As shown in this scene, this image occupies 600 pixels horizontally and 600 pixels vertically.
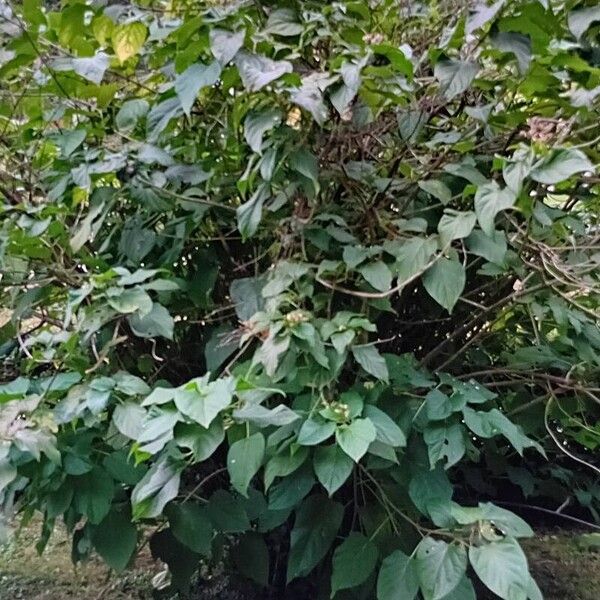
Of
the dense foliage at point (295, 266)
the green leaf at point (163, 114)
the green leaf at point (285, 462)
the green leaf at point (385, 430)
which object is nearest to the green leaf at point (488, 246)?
the dense foliage at point (295, 266)

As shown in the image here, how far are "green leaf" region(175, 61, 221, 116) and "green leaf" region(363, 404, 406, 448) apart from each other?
0.60 meters

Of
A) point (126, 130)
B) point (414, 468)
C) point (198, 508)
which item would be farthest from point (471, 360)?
point (126, 130)

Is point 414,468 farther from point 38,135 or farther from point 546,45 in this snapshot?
point 38,135

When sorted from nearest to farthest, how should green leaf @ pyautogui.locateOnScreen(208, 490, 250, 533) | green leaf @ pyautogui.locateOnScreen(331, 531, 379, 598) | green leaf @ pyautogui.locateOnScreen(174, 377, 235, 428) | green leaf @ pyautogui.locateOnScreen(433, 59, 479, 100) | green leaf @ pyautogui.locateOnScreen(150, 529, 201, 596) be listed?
green leaf @ pyautogui.locateOnScreen(174, 377, 235, 428) < green leaf @ pyautogui.locateOnScreen(433, 59, 479, 100) < green leaf @ pyautogui.locateOnScreen(331, 531, 379, 598) < green leaf @ pyautogui.locateOnScreen(208, 490, 250, 533) < green leaf @ pyautogui.locateOnScreen(150, 529, 201, 596)

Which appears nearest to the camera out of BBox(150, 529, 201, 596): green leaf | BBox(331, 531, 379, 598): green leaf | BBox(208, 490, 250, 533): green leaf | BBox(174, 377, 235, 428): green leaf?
BBox(174, 377, 235, 428): green leaf

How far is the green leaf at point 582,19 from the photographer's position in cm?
121

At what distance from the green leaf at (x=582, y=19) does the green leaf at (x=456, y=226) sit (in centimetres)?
33

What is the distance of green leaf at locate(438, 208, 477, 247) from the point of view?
126cm

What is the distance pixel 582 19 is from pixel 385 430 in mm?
744

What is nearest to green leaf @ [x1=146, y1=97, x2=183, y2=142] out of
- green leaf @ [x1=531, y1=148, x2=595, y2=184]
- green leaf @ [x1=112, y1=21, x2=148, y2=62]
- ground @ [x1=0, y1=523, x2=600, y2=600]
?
green leaf @ [x1=112, y1=21, x2=148, y2=62]

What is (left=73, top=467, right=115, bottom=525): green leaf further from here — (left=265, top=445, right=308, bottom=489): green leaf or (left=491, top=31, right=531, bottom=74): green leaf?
(left=491, top=31, right=531, bottom=74): green leaf

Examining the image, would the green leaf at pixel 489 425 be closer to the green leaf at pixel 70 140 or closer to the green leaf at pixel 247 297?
the green leaf at pixel 247 297

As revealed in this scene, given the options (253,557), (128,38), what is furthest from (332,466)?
(128,38)

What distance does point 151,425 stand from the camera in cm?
109
